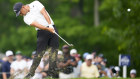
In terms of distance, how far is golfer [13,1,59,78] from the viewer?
1442 centimetres

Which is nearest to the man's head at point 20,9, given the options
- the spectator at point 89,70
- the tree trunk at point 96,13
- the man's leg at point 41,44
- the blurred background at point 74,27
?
the man's leg at point 41,44

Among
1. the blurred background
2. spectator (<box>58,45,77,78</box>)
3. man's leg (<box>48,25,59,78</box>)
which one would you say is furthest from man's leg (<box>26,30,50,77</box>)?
the blurred background

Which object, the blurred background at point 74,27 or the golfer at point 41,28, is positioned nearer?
the golfer at point 41,28

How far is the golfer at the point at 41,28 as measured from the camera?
14422 millimetres

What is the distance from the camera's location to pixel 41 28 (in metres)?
14.4

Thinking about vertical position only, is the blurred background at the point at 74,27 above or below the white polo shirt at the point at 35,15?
above

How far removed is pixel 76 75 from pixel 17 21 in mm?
27432

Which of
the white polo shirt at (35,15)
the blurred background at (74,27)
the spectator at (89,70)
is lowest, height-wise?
the spectator at (89,70)

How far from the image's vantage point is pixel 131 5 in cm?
2447

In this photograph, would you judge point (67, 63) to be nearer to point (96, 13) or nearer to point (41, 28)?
point (41, 28)

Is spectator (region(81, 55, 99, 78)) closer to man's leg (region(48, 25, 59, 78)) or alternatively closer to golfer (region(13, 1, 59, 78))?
golfer (region(13, 1, 59, 78))

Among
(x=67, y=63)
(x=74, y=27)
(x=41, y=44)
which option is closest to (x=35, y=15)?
(x=41, y=44)

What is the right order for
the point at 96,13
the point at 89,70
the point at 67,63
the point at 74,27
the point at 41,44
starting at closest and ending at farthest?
the point at 41,44 → the point at 67,63 → the point at 89,70 → the point at 74,27 → the point at 96,13

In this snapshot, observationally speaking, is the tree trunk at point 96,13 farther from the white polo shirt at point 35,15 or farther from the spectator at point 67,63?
the white polo shirt at point 35,15
